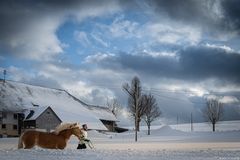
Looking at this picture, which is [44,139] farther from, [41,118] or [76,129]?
[41,118]

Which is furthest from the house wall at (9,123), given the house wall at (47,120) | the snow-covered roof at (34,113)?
the house wall at (47,120)

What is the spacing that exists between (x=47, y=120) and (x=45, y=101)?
10310 millimetres

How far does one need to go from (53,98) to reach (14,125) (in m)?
15.3

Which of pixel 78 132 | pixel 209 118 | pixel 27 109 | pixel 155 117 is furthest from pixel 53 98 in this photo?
pixel 78 132

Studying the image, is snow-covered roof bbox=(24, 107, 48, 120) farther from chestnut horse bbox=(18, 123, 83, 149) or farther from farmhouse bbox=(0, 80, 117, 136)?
chestnut horse bbox=(18, 123, 83, 149)

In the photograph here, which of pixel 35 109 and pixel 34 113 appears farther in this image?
pixel 35 109

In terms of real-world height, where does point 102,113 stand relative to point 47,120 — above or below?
above

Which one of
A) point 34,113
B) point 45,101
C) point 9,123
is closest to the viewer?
point 9,123

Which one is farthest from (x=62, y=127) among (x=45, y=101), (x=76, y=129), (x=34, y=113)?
(x=45, y=101)

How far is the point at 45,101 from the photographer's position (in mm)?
83562

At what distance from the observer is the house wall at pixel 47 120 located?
72894 millimetres

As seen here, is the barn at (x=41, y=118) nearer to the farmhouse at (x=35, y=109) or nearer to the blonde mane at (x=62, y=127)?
the farmhouse at (x=35, y=109)

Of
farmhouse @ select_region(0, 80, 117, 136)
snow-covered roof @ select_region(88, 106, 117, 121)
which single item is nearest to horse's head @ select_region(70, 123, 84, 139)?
farmhouse @ select_region(0, 80, 117, 136)

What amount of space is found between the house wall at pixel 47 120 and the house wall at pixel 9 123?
4841 mm
